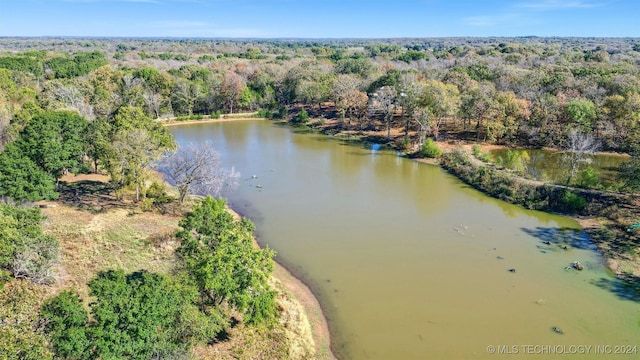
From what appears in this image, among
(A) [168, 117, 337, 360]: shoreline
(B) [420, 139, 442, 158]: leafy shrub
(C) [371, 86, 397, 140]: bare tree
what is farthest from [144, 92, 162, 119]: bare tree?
(A) [168, 117, 337, 360]: shoreline

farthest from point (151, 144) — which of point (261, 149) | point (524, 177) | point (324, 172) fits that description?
point (524, 177)

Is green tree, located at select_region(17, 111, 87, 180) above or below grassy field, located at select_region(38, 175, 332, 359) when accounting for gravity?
above

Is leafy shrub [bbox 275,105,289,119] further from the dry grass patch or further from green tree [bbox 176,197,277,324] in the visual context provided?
green tree [bbox 176,197,277,324]

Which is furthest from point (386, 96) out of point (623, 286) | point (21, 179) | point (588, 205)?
point (21, 179)

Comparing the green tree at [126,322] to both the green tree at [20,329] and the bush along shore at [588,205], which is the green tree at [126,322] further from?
the bush along shore at [588,205]

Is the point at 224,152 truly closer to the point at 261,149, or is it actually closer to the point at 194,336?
the point at 261,149
